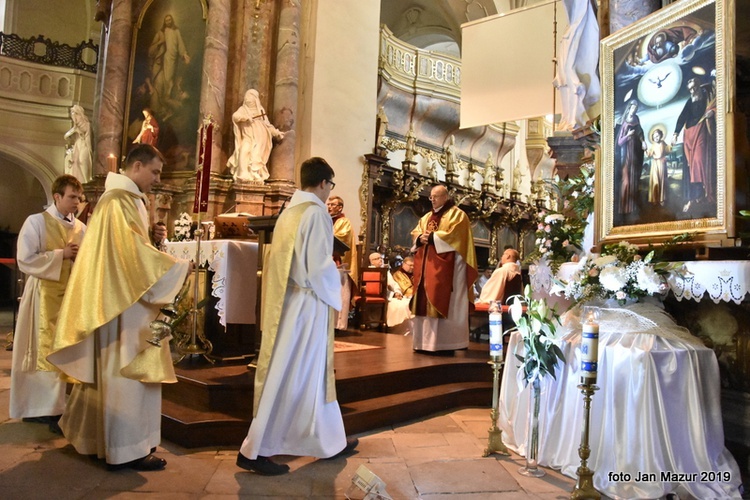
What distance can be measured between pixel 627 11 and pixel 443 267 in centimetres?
276

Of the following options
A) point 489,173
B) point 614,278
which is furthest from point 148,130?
point 489,173

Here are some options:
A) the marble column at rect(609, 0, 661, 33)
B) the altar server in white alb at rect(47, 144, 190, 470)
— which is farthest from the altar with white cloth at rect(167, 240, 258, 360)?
the marble column at rect(609, 0, 661, 33)

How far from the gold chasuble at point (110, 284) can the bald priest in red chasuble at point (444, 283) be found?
3.26 metres

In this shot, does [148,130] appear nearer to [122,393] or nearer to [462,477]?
[122,393]

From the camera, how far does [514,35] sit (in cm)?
754

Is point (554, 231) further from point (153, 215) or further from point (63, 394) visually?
point (153, 215)

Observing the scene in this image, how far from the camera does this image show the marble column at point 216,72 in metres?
8.25

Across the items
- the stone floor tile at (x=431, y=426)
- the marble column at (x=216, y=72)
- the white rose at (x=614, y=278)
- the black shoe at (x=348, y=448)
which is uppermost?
the marble column at (x=216, y=72)

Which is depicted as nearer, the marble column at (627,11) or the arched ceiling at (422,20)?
the marble column at (627,11)

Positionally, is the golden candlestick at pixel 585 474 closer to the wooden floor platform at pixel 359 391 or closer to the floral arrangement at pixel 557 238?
the wooden floor platform at pixel 359 391

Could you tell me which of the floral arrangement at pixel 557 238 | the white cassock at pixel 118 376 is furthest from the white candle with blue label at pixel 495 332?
the white cassock at pixel 118 376

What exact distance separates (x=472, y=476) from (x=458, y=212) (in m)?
3.23

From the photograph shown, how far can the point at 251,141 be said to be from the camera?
27.0ft

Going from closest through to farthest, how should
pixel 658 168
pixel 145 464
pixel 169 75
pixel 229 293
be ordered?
pixel 145 464
pixel 658 168
pixel 229 293
pixel 169 75
